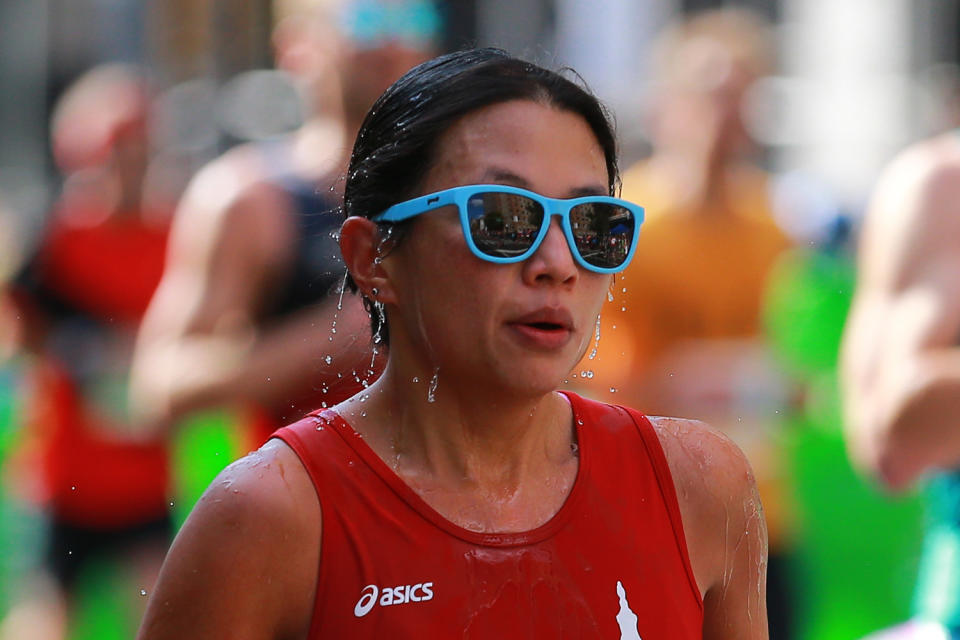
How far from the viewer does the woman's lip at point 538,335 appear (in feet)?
7.20

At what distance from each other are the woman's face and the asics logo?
318 mm

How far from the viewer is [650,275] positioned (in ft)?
17.3

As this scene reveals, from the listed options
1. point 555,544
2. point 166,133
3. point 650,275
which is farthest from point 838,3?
point 555,544

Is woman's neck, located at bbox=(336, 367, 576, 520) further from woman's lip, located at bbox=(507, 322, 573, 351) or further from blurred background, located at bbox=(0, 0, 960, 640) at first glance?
blurred background, located at bbox=(0, 0, 960, 640)

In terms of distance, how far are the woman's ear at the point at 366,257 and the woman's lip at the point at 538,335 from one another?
0.25m

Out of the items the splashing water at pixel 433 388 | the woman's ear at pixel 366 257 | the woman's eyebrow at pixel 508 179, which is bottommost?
the splashing water at pixel 433 388

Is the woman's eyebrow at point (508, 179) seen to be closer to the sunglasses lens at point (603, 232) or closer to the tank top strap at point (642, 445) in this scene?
the sunglasses lens at point (603, 232)

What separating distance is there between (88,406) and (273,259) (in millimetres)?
2092

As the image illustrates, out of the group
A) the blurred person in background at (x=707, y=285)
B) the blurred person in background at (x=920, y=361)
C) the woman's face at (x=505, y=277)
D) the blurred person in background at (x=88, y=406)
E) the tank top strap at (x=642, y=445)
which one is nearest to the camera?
the woman's face at (x=505, y=277)

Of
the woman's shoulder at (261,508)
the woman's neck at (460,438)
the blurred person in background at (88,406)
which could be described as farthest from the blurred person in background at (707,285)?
the woman's shoulder at (261,508)

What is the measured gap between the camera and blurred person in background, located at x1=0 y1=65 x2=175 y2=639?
19.5 feet

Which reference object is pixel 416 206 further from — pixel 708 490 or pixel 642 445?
pixel 708 490

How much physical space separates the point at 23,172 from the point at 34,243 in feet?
15.6

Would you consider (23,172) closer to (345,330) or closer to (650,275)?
(650,275)
